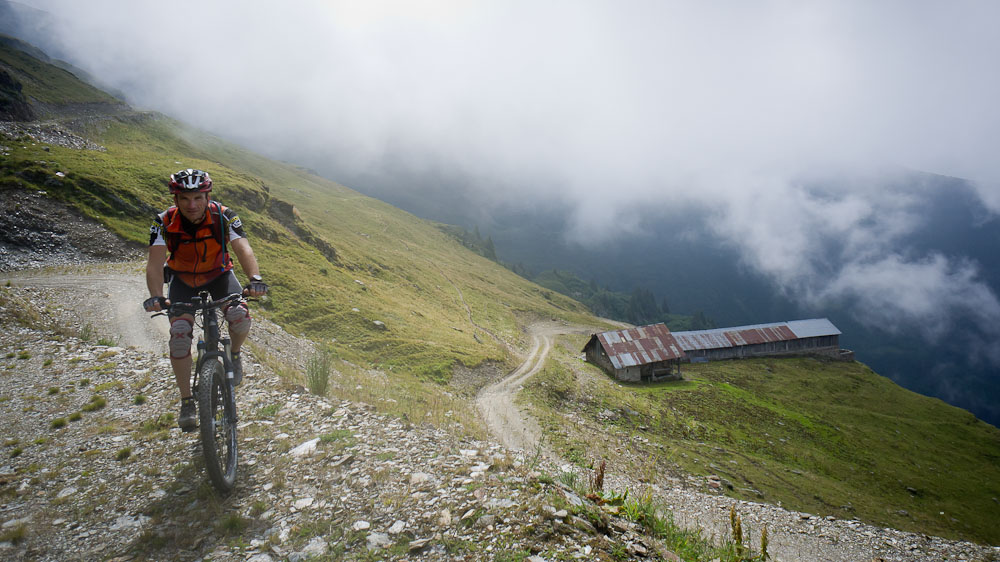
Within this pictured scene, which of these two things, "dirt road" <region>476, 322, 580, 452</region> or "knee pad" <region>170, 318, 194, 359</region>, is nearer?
"knee pad" <region>170, 318, 194, 359</region>

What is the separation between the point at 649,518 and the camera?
6.56 m

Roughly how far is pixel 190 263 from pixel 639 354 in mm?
60320

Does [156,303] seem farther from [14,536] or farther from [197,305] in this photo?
[14,536]

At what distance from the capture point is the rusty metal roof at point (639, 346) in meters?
59.4

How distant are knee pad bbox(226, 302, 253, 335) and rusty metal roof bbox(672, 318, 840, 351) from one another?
277ft

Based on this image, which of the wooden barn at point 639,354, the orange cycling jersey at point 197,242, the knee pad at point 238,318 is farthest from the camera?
the wooden barn at point 639,354

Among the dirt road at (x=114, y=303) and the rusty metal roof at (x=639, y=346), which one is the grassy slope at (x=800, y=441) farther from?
the dirt road at (x=114, y=303)

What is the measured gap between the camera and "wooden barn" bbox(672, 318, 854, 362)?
267ft

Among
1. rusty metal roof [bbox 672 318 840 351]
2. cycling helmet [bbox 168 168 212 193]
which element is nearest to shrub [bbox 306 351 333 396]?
cycling helmet [bbox 168 168 212 193]

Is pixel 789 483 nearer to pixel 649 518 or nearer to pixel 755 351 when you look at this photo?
pixel 649 518

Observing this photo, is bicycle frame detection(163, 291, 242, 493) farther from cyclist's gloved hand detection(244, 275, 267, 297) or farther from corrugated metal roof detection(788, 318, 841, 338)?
corrugated metal roof detection(788, 318, 841, 338)

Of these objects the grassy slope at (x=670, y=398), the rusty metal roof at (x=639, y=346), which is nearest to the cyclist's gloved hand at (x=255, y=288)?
the grassy slope at (x=670, y=398)

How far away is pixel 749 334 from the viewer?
8588cm

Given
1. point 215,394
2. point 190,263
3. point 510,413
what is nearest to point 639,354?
A: point 510,413
